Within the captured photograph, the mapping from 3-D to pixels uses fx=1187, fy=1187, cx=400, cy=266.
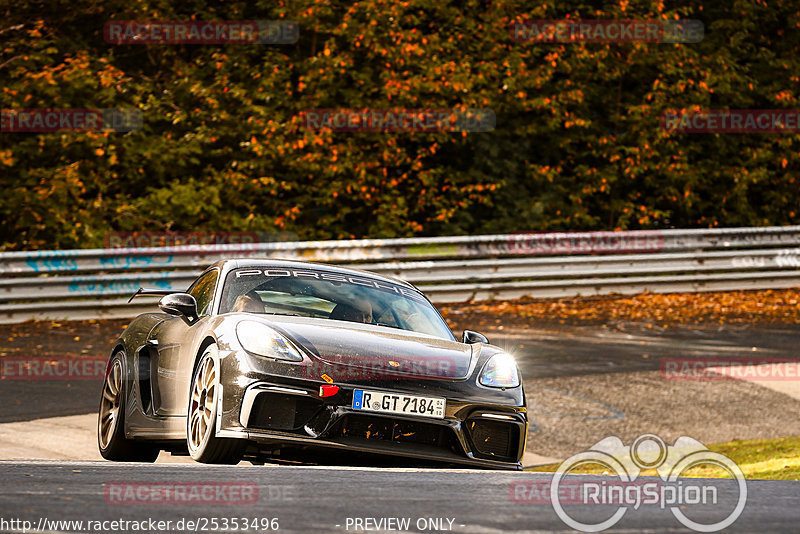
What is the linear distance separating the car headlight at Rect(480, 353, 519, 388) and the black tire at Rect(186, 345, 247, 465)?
1461mm

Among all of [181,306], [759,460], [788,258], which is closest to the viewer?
[181,306]

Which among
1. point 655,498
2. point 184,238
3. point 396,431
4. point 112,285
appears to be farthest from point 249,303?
point 184,238

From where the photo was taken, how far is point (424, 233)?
2191cm

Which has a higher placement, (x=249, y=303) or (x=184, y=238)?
(x=249, y=303)

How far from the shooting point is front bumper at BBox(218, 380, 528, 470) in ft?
20.4

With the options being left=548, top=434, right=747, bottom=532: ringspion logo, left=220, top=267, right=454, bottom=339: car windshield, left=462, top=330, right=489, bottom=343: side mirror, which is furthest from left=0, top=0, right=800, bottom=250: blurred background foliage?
left=548, top=434, right=747, bottom=532: ringspion logo

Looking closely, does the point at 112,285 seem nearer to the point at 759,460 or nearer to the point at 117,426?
the point at 117,426

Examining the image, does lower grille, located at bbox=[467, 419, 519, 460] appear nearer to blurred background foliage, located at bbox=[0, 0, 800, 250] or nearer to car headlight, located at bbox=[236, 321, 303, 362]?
car headlight, located at bbox=[236, 321, 303, 362]

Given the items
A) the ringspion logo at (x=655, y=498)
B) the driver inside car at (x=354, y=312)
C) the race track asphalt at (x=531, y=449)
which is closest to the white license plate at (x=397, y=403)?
the race track asphalt at (x=531, y=449)

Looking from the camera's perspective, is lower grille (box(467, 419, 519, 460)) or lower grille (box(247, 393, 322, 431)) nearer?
lower grille (box(247, 393, 322, 431))

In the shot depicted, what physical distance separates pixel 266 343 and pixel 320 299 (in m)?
1.24

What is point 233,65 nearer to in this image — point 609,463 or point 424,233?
point 424,233

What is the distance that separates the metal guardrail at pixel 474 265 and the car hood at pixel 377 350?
8370 mm

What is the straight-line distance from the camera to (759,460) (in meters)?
9.12
